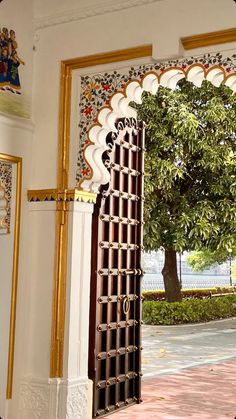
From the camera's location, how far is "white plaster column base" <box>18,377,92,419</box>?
3.72 metres

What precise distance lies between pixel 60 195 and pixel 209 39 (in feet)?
4.65

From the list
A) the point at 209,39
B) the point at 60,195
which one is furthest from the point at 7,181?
the point at 209,39

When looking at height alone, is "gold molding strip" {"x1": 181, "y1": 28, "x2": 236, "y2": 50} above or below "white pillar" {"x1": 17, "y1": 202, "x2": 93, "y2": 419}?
A: above

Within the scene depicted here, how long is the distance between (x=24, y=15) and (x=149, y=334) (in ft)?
23.0

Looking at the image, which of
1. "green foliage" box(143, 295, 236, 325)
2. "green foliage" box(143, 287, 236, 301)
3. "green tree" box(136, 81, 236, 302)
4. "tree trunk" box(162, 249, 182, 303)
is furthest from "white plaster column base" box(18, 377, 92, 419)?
"green foliage" box(143, 287, 236, 301)

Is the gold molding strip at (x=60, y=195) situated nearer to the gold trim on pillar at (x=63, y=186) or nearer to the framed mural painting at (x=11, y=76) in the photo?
the gold trim on pillar at (x=63, y=186)

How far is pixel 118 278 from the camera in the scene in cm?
440

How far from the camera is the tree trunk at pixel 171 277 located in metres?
10.8

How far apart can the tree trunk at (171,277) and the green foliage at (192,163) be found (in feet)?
5.60

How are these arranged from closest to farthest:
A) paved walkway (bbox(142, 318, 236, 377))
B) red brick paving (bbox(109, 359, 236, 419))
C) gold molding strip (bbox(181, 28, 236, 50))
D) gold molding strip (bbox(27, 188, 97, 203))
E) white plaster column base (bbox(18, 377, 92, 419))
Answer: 1. gold molding strip (bbox(181, 28, 236, 50))
2. white plaster column base (bbox(18, 377, 92, 419))
3. gold molding strip (bbox(27, 188, 97, 203))
4. red brick paving (bbox(109, 359, 236, 419))
5. paved walkway (bbox(142, 318, 236, 377))

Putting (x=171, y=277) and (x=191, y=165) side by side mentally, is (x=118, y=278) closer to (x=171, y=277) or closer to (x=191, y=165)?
(x=191, y=165)

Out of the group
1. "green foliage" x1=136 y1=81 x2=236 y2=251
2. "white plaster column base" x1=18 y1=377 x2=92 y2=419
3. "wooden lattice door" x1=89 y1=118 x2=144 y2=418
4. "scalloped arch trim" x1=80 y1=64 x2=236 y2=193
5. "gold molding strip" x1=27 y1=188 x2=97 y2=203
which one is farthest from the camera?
"green foliage" x1=136 y1=81 x2=236 y2=251

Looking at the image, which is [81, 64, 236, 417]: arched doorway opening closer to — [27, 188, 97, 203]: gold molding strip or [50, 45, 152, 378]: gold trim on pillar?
[27, 188, 97, 203]: gold molding strip

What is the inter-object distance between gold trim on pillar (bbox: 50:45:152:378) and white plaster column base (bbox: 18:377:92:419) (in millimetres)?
96
